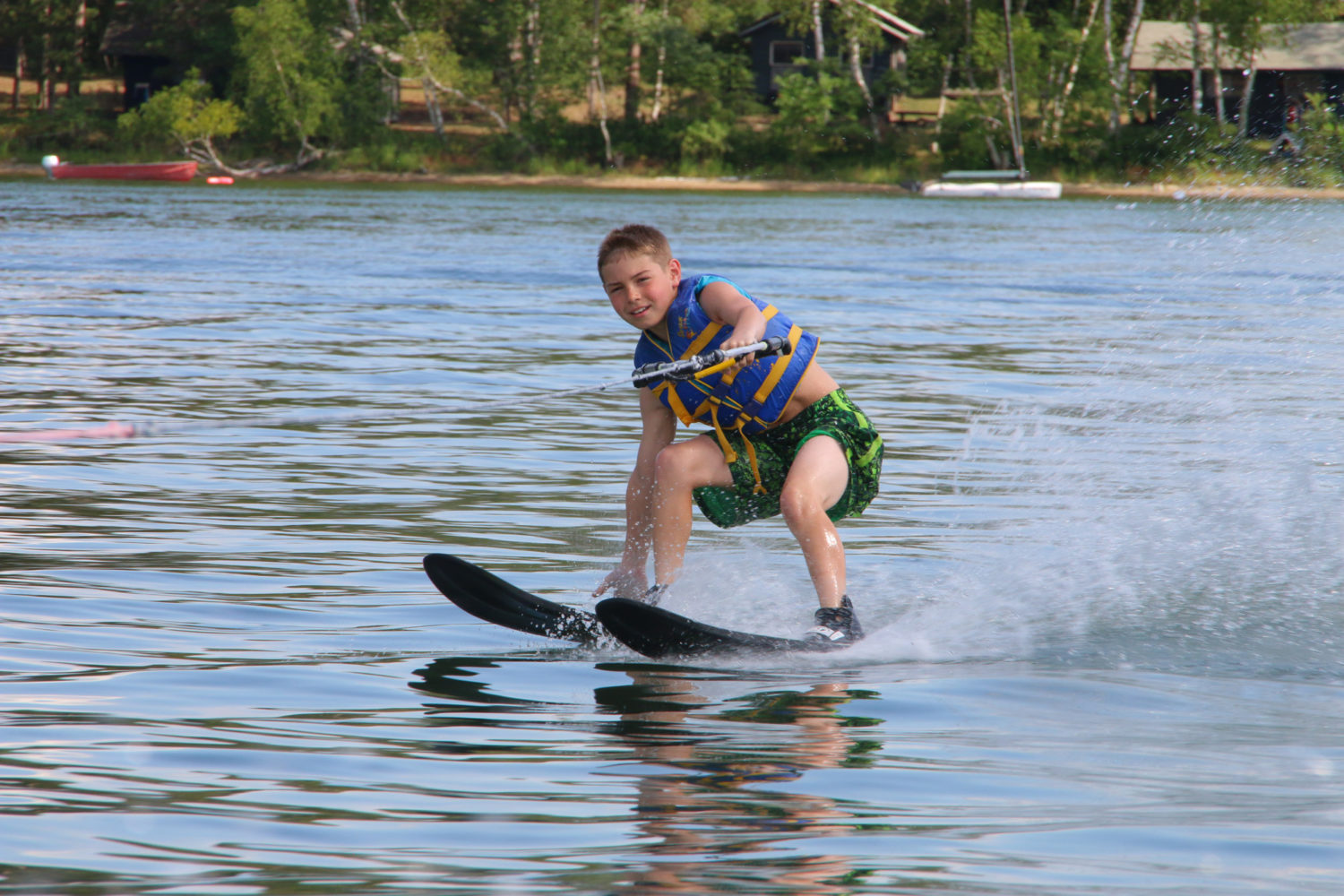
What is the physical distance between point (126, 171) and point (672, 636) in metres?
50.3

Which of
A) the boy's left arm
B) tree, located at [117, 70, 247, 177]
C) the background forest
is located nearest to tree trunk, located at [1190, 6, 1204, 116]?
the background forest

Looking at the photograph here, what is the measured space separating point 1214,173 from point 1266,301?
26904 mm

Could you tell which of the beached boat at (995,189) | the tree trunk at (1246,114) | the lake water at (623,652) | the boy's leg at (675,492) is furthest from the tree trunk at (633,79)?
the boy's leg at (675,492)

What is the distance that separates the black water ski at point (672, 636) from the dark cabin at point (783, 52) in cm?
5531

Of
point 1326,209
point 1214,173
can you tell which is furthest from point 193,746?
point 1214,173

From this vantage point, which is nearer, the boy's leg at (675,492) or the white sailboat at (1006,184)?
the boy's leg at (675,492)

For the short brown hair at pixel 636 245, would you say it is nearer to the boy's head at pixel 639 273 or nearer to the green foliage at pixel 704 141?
the boy's head at pixel 639 273

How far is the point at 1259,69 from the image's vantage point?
52312 millimetres

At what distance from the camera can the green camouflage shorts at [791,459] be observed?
4.86 meters

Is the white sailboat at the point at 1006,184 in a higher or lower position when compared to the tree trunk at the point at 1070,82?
lower

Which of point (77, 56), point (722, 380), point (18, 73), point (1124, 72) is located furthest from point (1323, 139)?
point (18, 73)

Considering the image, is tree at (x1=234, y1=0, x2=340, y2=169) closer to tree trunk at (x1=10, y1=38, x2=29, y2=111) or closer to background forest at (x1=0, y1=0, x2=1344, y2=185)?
background forest at (x1=0, y1=0, x2=1344, y2=185)

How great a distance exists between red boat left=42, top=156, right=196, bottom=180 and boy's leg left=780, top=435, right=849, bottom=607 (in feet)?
161

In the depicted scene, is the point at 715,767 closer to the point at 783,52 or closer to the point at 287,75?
the point at 287,75
